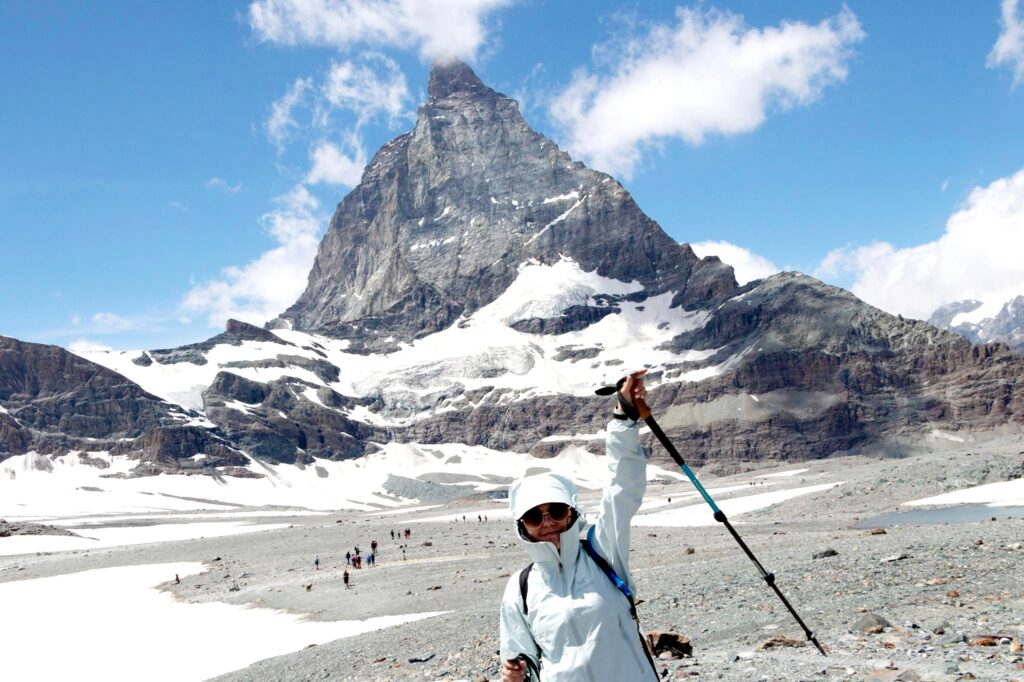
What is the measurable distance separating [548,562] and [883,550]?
63.5ft

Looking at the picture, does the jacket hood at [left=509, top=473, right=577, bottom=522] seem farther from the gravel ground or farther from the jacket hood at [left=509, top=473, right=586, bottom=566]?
the gravel ground

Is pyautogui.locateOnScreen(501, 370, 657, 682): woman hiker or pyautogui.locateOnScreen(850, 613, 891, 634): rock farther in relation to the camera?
pyautogui.locateOnScreen(850, 613, 891, 634): rock

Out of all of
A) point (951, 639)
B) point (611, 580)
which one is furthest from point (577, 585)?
point (951, 639)

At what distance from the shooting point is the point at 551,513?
5.27 m

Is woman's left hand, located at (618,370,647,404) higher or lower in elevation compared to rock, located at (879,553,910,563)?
higher

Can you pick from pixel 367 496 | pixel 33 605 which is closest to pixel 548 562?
pixel 33 605

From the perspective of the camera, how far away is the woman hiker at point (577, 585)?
5.02 metres

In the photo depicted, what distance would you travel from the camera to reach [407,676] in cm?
1617

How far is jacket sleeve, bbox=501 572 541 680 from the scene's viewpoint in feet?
17.2

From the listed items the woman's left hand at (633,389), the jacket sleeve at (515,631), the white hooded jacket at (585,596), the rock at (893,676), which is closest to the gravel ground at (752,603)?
the rock at (893,676)

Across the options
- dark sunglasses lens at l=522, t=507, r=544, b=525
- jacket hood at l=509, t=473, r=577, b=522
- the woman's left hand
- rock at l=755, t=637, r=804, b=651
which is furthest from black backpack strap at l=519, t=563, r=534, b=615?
rock at l=755, t=637, r=804, b=651

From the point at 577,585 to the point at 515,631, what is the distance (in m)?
0.53

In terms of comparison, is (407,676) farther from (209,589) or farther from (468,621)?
(209,589)

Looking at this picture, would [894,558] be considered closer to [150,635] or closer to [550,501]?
[550,501]
